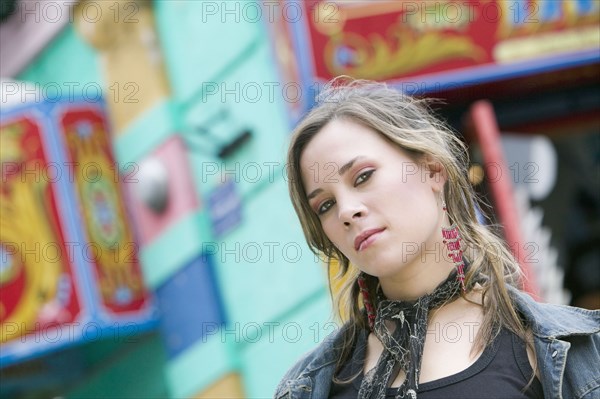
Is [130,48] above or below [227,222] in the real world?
above

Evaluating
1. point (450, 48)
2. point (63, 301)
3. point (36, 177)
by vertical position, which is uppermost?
point (450, 48)

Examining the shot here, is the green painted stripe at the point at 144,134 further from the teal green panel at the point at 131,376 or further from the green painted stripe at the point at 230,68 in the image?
the teal green panel at the point at 131,376

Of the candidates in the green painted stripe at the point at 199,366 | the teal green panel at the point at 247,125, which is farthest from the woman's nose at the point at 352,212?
the green painted stripe at the point at 199,366

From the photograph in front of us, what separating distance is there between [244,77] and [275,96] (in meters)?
0.35

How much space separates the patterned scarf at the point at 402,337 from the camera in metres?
2.00

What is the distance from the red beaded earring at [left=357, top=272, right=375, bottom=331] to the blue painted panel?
4.61 metres

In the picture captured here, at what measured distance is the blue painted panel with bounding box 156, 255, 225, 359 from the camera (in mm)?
6793

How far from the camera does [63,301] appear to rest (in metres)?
6.86

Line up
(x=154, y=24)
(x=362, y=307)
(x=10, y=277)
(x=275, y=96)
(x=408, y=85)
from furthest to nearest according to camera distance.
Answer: (x=154, y=24)
(x=10, y=277)
(x=275, y=96)
(x=408, y=85)
(x=362, y=307)

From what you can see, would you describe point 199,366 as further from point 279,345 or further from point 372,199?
point 372,199

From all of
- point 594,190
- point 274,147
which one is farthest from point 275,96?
Answer: point 594,190

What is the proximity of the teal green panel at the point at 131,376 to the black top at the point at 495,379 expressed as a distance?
5.55 metres

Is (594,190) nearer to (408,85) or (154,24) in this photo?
(408,85)

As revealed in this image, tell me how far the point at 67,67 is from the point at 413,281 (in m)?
6.28
